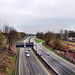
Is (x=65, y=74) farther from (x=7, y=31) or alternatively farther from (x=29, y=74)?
(x=7, y=31)

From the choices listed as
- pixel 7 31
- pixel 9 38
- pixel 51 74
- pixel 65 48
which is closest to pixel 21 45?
pixel 9 38

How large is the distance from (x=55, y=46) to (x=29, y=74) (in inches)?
1547

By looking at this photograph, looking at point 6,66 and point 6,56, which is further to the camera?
point 6,56

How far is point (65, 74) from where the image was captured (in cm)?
2086

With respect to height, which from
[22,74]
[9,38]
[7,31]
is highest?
[7,31]

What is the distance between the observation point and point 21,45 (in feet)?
134

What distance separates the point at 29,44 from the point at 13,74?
22.6m

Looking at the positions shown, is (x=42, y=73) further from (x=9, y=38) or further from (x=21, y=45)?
(x=9, y=38)

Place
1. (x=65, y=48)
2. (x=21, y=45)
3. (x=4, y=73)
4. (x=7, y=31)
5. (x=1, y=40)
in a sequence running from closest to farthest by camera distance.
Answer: (x=4, y=73) < (x=1, y=40) < (x=21, y=45) < (x=7, y=31) < (x=65, y=48)

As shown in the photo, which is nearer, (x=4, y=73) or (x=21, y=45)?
(x=4, y=73)

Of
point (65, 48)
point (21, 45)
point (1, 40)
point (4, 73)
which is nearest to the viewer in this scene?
point (4, 73)

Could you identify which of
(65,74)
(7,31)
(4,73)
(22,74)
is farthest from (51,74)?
(7,31)

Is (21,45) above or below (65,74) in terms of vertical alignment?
above

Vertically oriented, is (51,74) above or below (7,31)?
below
